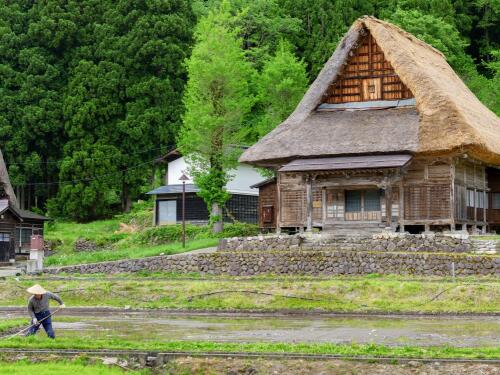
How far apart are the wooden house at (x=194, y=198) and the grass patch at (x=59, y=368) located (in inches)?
1339

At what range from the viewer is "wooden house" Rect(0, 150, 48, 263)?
4953 centimetres

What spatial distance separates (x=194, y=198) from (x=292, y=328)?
30.9m

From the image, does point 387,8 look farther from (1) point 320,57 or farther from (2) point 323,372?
(2) point 323,372

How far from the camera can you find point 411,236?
34.4 m

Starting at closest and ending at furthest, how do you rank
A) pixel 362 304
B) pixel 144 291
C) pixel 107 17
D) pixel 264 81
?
pixel 362 304 → pixel 144 291 → pixel 264 81 → pixel 107 17

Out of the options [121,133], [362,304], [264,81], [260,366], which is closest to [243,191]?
[264,81]

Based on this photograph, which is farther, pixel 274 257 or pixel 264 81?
pixel 264 81

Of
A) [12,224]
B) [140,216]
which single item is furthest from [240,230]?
[12,224]

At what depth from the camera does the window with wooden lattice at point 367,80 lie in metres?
41.0

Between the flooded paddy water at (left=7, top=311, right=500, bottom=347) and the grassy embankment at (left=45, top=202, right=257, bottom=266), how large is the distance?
47.6 feet

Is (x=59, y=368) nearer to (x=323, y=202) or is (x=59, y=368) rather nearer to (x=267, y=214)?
(x=323, y=202)

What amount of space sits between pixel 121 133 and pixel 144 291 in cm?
2882

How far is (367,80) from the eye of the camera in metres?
41.6

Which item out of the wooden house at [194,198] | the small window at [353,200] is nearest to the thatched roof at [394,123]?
the small window at [353,200]
